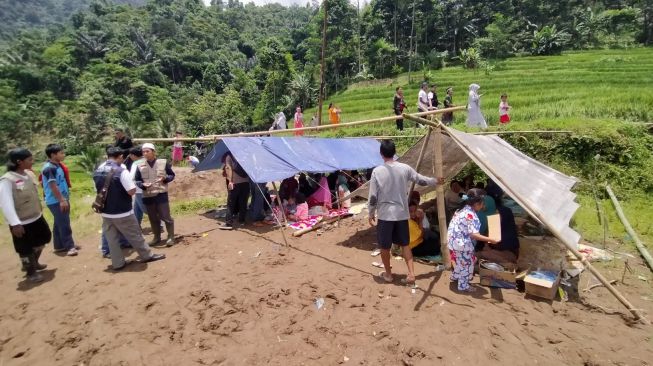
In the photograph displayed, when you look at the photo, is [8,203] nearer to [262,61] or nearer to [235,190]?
[235,190]

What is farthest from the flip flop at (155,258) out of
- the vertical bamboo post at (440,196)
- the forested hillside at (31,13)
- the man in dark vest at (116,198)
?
the forested hillside at (31,13)

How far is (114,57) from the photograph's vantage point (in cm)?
4278

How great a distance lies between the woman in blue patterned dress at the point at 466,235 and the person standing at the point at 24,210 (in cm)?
508

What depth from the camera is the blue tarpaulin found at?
6551 millimetres

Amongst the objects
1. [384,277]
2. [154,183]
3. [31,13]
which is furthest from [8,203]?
[31,13]

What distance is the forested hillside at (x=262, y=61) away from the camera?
97.0 ft

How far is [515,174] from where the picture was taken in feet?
15.5

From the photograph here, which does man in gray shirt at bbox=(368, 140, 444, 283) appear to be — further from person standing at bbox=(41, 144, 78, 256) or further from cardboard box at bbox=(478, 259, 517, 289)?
person standing at bbox=(41, 144, 78, 256)

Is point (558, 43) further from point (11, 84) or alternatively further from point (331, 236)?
point (11, 84)

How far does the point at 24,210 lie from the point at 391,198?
4.48 meters

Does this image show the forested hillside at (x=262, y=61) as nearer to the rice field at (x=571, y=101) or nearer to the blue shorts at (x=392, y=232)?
the rice field at (x=571, y=101)

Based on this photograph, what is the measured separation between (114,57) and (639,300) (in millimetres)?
50223

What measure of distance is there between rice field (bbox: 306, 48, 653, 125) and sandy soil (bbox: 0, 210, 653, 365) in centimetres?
748

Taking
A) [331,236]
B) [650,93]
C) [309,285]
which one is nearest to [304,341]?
[309,285]
